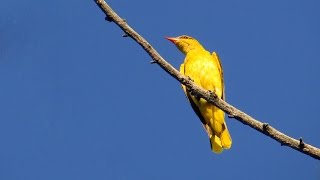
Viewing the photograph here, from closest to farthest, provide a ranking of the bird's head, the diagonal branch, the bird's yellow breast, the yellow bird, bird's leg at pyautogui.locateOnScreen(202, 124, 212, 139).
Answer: the diagonal branch → the yellow bird → bird's leg at pyautogui.locateOnScreen(202, 124, 212, 139) → the bird's yellow breast → the bird's head

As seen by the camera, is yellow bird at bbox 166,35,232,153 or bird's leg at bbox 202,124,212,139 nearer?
yellow bird at bbox 166,35,232,153

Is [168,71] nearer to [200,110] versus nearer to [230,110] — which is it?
[230,110]

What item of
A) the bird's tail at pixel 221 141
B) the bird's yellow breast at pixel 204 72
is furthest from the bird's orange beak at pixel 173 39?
the bird's tail at pixel 221 141

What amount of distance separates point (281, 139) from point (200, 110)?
A: 9.50ft

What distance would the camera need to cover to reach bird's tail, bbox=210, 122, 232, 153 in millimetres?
6848

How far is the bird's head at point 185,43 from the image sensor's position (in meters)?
8.40

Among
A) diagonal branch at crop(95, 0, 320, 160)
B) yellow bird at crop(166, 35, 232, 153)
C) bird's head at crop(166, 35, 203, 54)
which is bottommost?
diagonal branch at crop(95, 0, 320, 160)

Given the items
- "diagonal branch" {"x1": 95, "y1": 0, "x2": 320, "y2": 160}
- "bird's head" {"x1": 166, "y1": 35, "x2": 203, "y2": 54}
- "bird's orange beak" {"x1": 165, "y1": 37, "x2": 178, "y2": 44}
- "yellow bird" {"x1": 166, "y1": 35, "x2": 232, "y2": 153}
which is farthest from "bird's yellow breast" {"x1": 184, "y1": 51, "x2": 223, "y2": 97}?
"diagonal branch" {"x1": 95, "y1": 0, "x2": 320, "y2": 160}

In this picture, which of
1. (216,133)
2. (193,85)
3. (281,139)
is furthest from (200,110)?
(281,139)

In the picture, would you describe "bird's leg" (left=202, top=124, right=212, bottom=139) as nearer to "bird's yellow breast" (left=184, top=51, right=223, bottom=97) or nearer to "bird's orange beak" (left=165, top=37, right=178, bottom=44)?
"bird's yellow breast" (left=184, top=51, right=223, bottom=97)

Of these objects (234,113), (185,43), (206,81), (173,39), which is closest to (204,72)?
(206,81)

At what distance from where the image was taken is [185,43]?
334 inches

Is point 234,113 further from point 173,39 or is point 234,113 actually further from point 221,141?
point 173,39

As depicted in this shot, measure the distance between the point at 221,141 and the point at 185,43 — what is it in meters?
2.01
